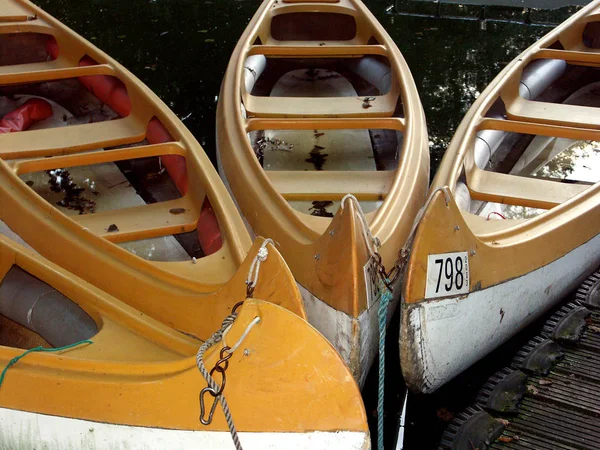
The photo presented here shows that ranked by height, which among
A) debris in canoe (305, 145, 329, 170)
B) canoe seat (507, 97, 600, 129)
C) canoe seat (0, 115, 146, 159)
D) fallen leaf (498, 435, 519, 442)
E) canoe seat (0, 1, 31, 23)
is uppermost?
canoe seat (0, 1, 31, 23)

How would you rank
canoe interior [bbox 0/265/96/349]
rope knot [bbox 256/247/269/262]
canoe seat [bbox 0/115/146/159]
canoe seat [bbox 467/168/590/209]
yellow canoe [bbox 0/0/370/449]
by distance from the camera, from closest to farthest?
yellow canoe [bbox 0/0/370/449], rope knot [bbox 256/247/269/262], canoe interior [bbox 0/265/96/349], canoe seat [bbox 467/168/590/209], canoe seat [bbox 0/115/146/159]

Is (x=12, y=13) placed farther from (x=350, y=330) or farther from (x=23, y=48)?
(x=350, y=330)

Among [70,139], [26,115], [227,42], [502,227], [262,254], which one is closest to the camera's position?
[262,254]

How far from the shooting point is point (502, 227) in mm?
3332

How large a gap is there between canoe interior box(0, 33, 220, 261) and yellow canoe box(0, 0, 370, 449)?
0.04 ft

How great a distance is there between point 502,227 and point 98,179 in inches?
98.2

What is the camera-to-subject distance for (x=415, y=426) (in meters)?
3.41

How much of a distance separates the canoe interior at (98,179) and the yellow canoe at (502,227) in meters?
1.25

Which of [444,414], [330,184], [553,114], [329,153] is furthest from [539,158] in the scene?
[444,414]

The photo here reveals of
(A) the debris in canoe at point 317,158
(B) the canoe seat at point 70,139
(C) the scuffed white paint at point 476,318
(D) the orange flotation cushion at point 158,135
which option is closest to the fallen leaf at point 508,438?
(C) the scuffed white paint at point 476,318

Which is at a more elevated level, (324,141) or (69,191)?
(324,141)

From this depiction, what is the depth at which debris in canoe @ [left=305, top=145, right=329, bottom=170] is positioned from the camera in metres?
4.41

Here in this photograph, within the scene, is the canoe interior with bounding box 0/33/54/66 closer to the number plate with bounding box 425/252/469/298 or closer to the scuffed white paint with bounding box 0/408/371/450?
the scuffed white paint with bounding box 0/408/371/450

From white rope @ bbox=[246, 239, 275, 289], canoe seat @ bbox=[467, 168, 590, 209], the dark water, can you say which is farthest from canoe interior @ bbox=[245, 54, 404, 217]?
white rope @ bbox=[246, 239, 275, 289]
